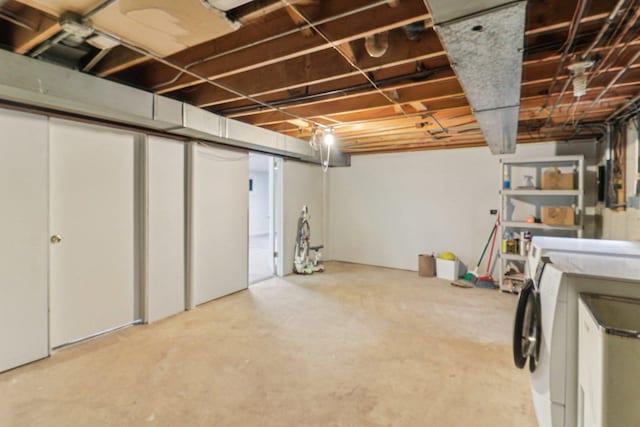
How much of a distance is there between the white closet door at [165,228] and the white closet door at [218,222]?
Result: 0.15 meters

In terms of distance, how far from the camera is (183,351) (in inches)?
108

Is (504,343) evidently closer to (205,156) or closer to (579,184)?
(579,184)

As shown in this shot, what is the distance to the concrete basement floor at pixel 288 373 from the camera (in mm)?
1938

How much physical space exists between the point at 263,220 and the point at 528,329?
9.65 metres

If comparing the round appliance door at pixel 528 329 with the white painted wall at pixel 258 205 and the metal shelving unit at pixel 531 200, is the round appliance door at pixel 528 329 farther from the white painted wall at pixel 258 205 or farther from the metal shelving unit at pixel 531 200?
the white painted wall at pixel 258 205

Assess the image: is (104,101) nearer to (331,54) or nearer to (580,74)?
(331,54)

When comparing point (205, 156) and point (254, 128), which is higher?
point (254, 128)

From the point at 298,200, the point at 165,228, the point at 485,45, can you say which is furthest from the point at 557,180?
the point at 165,228

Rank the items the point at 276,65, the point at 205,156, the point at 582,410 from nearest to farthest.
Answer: the point at 582,410 < the point at 276,65 < the point at 205,156

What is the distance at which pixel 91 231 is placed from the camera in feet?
9.77

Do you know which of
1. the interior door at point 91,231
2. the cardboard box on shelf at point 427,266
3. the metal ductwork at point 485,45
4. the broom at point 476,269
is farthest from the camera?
the cardboard box on shelf at point 427,266

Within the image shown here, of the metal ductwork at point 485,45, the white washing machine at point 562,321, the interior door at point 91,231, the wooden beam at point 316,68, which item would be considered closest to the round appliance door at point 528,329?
the white washing machine at point 562,321

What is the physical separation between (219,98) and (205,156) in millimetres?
1096

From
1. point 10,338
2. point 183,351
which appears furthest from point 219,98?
point 10,338
